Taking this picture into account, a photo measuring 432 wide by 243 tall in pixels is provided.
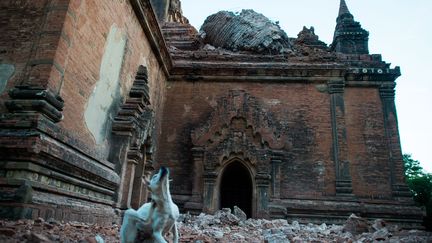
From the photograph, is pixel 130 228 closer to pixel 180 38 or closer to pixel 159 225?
pixel 159 225

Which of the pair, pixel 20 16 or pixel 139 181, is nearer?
pixel 20 16

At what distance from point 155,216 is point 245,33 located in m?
10.7

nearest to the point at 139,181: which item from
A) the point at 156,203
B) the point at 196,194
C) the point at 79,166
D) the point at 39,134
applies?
the point at 196,194

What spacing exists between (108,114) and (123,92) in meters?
0.95

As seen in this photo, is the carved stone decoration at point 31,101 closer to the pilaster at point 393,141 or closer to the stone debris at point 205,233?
the stone debris at point 205,233

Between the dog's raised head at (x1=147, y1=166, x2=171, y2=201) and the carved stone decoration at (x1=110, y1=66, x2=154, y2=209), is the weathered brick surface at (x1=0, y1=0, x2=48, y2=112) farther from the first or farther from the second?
the dog's raised head at (x1=147, y1=166, x2=171, y2=201)

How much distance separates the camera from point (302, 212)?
30.9 feet

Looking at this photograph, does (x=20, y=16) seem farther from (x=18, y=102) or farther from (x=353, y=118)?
(x=353, y=118)

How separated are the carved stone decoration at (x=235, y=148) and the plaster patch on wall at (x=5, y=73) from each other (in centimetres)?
589

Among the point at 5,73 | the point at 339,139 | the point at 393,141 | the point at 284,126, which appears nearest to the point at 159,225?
the point at 5,73

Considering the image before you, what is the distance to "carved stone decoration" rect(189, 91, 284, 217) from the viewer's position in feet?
31.1

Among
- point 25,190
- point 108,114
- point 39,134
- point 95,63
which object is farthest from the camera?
point 108,114

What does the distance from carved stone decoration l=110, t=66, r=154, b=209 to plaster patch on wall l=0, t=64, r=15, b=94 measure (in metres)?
2.66

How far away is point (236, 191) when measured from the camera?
11469mm
